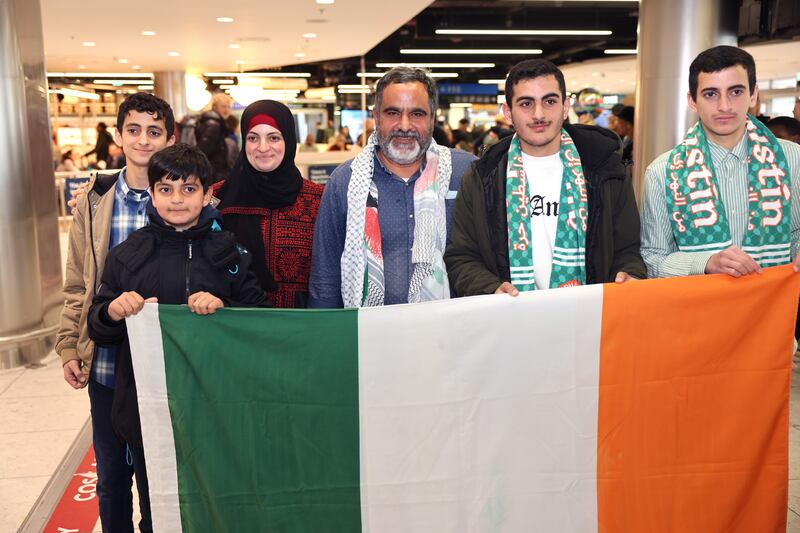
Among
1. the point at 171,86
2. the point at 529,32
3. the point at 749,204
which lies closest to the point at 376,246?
the point at 749,204

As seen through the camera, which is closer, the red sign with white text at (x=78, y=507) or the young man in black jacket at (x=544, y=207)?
the young man in black jacket at (x=544, y=207)

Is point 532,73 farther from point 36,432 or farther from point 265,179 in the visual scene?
point 36,432

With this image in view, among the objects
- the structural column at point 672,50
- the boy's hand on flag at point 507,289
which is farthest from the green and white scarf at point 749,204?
the structural column at point 672,50

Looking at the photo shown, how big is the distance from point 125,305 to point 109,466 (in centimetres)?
67

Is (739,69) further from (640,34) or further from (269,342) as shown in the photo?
(640,34)

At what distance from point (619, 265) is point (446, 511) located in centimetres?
99

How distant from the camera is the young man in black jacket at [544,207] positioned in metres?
2.50

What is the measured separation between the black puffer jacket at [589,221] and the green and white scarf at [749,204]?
6.6 inches

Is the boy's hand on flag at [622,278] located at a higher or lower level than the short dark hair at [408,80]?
lower

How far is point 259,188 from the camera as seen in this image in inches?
115

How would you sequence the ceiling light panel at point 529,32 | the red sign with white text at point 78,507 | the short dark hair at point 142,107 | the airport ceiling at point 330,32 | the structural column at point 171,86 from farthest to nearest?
the structural column at point 171,86, the ceiling light panel at point 529,32, the airport ceiling at point 330,32, the red sign with white text at point 78,507, the short dark hair at point 142,107

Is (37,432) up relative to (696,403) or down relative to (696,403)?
Result: down

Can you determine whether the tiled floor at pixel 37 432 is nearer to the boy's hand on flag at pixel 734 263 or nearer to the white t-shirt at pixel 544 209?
the boy's hand on flag at pixel 734 263

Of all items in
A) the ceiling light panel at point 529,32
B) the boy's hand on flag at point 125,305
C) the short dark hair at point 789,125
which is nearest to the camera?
the boy's hand on flag at point 125,305
